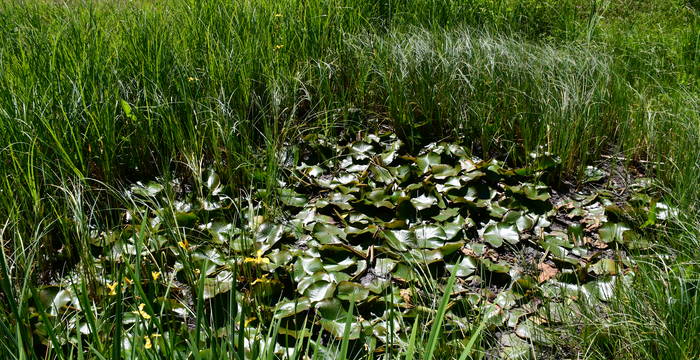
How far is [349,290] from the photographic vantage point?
7.42ft

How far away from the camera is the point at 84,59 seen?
2.86 m

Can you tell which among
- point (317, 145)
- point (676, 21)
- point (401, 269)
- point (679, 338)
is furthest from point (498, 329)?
point (676, 21)

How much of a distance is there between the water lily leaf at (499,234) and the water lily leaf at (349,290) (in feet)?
2.17

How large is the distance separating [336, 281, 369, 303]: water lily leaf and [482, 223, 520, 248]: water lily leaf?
660mm

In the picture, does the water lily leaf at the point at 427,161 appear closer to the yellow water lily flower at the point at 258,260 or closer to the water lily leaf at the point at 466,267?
the water lily leaf at the point at 466,267

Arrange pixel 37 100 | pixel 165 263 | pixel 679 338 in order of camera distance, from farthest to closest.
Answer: pixel 37 100
pixel 165 263
pixel 679 338

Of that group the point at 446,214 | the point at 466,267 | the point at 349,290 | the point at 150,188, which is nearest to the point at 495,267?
the point at 466,267

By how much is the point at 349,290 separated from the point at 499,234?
763 millimetres

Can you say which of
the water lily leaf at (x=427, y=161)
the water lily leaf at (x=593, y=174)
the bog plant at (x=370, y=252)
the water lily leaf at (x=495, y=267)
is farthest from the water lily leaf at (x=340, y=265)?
the water lily leaf at (x=593, y=174)

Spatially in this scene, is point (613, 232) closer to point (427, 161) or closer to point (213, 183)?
point (427, 161)

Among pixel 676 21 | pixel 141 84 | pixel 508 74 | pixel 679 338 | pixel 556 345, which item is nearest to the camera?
pixel 679 338

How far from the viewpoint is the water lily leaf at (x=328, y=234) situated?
2572 millimetres

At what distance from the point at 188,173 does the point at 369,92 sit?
1126 millimetres

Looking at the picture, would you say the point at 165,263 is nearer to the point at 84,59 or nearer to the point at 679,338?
the point at 84,59
